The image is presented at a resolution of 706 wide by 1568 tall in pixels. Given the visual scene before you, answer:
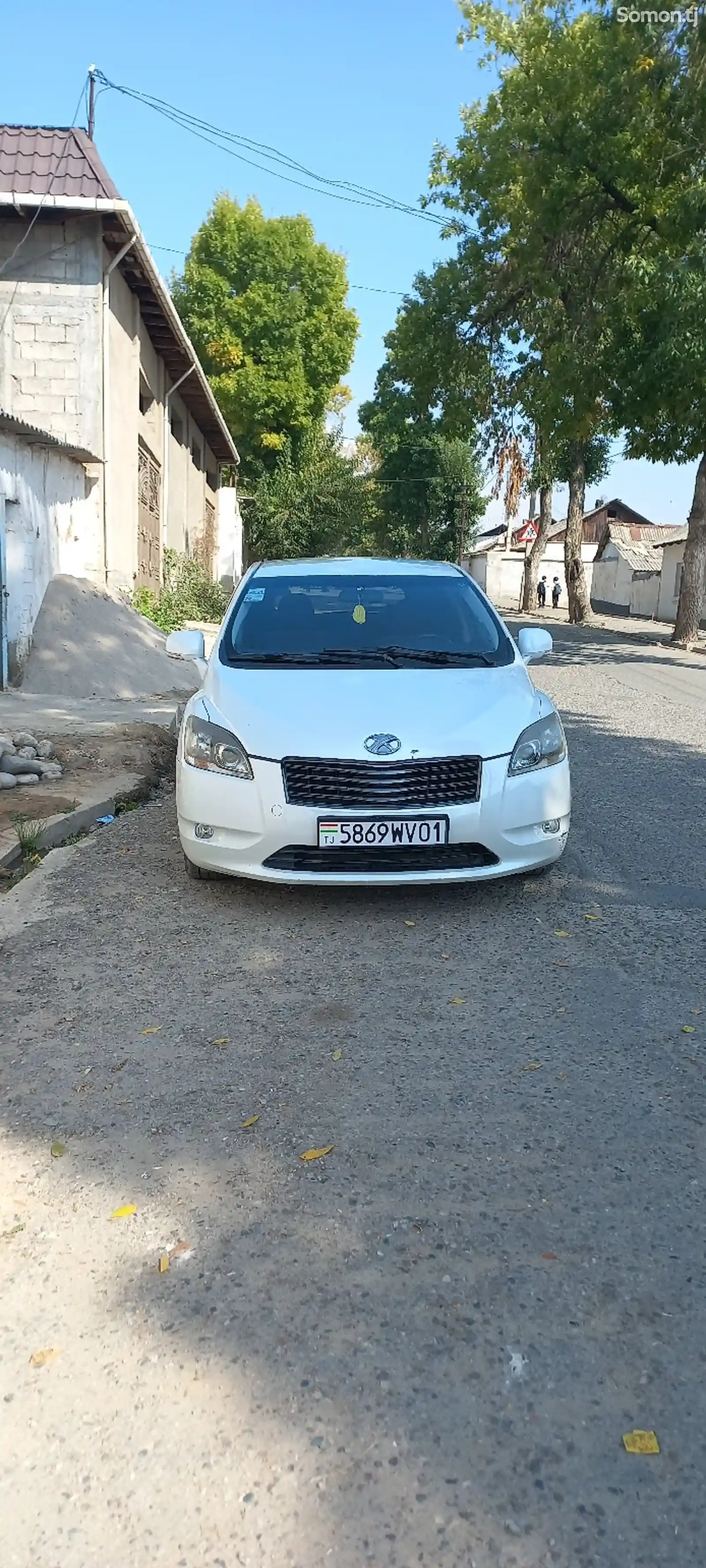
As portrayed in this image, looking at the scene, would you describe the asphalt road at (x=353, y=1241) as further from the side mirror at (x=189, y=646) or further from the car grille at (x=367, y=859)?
the side mirror at (x=189, y=646)

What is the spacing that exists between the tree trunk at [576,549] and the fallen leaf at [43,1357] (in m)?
32.4

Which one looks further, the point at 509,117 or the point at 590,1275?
the point at 509,117

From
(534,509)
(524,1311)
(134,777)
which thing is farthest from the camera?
(534,509)

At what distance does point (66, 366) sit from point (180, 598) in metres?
7.18

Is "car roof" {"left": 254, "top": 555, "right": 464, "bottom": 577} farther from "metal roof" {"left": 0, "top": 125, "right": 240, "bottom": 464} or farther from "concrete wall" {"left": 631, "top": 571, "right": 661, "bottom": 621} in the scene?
"concrete wall" {"left": 631, "top": 571, "right": 661, "bottom": 621}

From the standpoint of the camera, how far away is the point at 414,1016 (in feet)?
12.5

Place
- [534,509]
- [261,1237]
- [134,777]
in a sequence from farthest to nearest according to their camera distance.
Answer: [534,509] < [134,777] < [261,1237]

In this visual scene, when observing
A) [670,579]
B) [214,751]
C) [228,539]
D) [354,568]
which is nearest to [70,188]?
[354,568]

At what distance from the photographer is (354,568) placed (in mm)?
6469

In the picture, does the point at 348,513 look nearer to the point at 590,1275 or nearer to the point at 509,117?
the point at 509,117

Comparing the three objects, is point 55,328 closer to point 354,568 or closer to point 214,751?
point 354,568

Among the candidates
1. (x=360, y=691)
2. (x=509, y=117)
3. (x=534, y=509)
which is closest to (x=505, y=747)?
(x=360, y=691)

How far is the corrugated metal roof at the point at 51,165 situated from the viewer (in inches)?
558

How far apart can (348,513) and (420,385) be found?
1448cm
